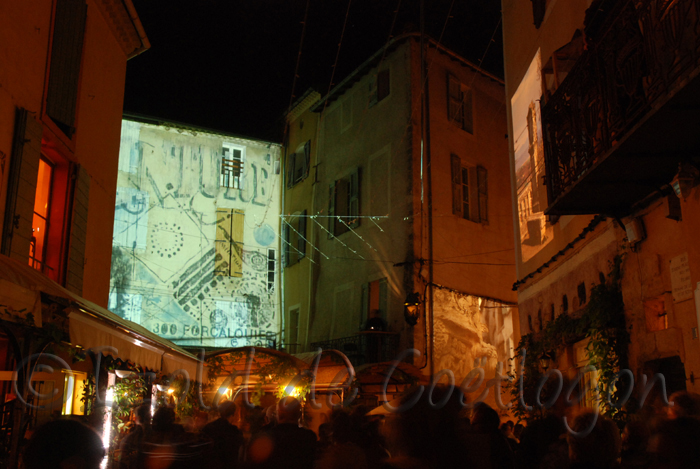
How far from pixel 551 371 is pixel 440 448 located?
8.34 metres

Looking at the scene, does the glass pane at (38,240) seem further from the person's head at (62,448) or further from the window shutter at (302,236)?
the window shutter at (302,236)

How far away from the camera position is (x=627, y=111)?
20.7 feet

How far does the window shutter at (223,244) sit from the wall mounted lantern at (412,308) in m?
7.96

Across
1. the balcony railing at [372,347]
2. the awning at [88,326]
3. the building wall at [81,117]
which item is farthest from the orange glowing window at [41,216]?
the balcony railing at [372,347]

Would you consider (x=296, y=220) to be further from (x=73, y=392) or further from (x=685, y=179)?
(x=685, y=179)

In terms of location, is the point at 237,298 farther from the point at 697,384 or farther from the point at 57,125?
the point at 697,384

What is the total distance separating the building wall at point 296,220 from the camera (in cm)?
2333

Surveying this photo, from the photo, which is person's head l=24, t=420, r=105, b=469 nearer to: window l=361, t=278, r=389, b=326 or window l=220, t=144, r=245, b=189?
window l=361, t=278, r=389, b=326

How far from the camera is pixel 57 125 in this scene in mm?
10727

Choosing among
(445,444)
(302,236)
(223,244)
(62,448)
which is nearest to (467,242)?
(302,236)

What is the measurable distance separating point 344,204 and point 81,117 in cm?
1167

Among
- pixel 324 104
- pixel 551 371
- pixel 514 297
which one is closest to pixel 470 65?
pixel 324 104

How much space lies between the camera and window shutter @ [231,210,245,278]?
75.9 ft

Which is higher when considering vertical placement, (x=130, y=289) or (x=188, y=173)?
(x=188, y=173)
